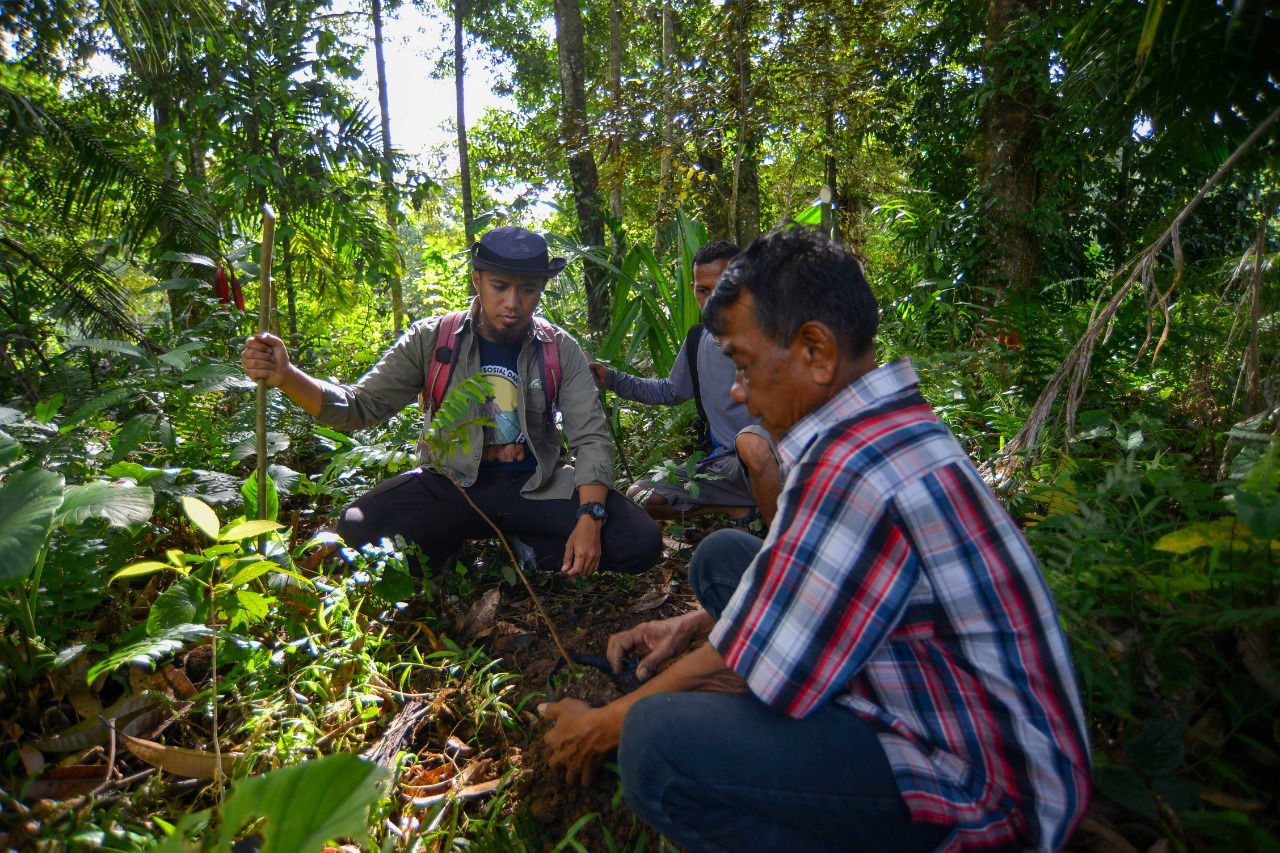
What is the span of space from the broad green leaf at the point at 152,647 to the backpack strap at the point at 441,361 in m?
1.34

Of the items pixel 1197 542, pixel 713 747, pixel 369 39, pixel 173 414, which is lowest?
pixel 713 747

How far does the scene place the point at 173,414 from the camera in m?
3.15

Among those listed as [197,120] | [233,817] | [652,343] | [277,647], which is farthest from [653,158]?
[233,817]

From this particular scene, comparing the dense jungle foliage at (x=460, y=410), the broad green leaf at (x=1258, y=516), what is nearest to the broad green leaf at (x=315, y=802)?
the dense jungle foliage at (x=460, y=410)

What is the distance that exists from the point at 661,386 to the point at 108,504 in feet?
8.36

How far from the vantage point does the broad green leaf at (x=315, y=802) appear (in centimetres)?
81

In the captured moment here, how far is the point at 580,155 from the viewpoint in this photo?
5.79m

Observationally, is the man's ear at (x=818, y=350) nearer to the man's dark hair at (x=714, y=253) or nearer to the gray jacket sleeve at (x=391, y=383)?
the gray jacket sleeve at (x=391, y=383)

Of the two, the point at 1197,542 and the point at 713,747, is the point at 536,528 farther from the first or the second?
the point at 1197,542

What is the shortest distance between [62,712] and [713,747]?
1749 mm

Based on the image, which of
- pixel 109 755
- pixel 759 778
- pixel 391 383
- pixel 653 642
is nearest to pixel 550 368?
pixel 391 383

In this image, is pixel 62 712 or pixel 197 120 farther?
pixel 197 120

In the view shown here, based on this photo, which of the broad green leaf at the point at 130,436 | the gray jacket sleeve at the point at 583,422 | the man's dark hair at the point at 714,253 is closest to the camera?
the broad green leaf at the point at 130,436

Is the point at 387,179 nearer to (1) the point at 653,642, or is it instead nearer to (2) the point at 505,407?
(2) the point at 505,407
